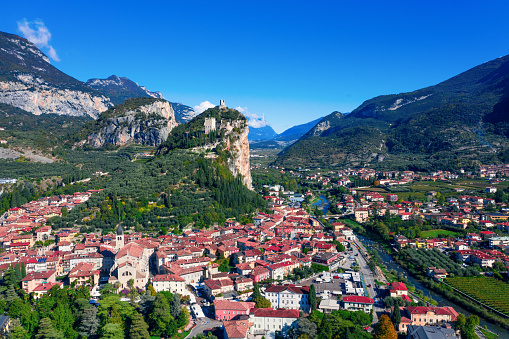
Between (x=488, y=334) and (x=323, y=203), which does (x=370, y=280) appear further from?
(x=323, y=203)

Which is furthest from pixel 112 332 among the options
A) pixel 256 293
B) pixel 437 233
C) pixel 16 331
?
pixel 437 233

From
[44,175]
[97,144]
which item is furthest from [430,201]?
[97,144]

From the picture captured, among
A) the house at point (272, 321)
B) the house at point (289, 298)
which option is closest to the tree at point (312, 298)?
the house at point (289, 298)

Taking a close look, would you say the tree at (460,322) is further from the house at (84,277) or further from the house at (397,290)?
the house at (84,277)

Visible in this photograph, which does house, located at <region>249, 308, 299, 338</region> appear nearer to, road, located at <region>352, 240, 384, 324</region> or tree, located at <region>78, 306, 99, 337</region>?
road, located at <region>352, 240, 384, 324</region>

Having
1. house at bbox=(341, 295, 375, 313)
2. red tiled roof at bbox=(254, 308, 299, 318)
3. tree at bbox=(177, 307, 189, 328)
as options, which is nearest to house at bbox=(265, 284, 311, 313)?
red tiled roof at bbox=(254, 308, 299, 318)
